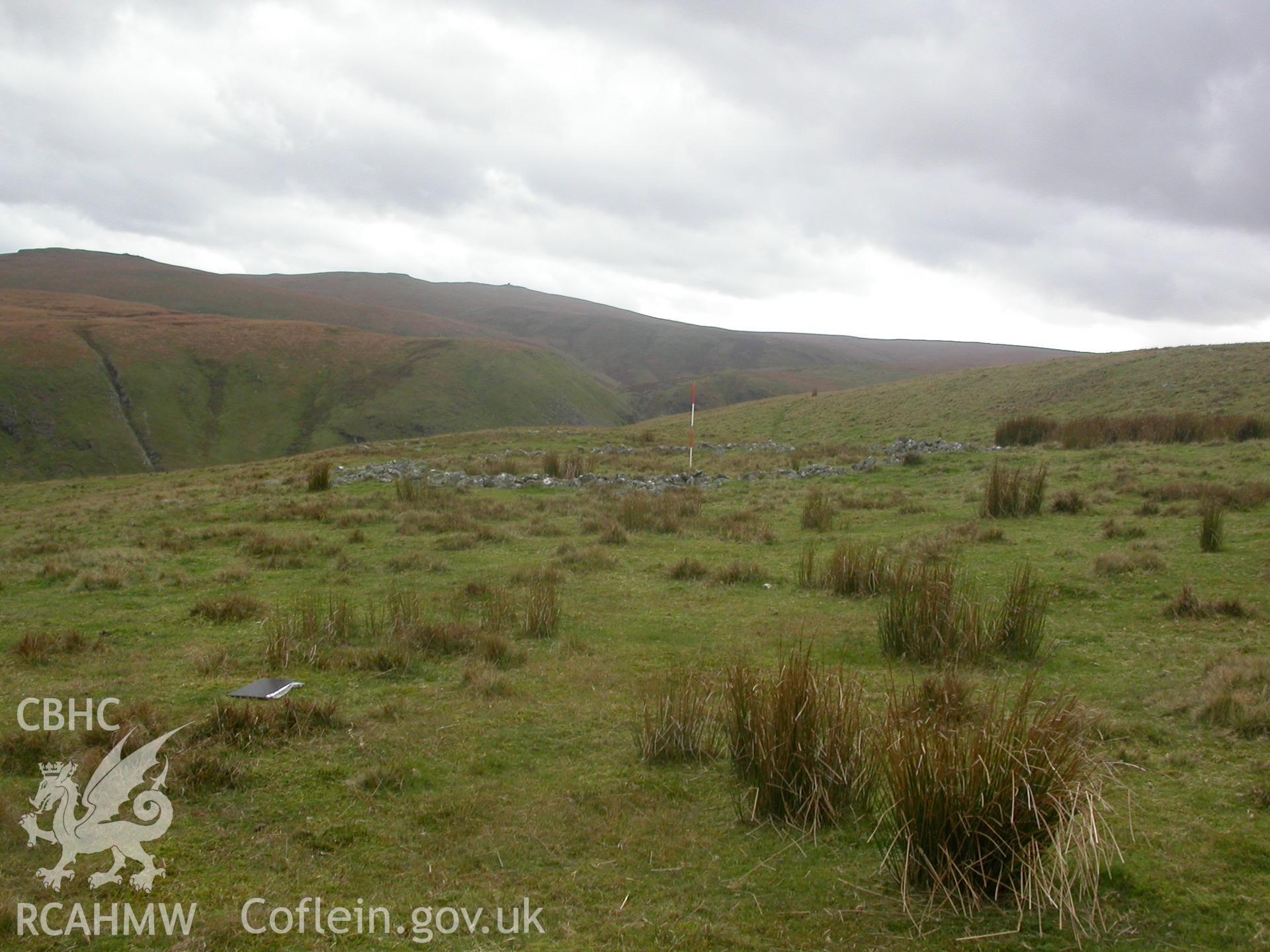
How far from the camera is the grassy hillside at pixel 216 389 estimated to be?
8456 cm

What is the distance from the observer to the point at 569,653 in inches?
327

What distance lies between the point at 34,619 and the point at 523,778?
290 inches

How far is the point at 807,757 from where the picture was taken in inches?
192

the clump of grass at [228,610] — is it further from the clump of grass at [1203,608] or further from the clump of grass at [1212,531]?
the clump of grass at [1212,531]

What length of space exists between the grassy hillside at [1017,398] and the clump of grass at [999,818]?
3096cm

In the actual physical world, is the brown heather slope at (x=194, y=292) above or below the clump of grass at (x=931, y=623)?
above

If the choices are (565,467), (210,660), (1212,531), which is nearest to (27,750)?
(210,660)

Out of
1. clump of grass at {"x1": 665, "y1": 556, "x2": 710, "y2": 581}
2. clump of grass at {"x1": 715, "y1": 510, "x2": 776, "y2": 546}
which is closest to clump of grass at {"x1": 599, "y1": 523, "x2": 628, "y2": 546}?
clump of grass at {"x1": 715, "y1": 510, "x2": 776, "y2": 546}

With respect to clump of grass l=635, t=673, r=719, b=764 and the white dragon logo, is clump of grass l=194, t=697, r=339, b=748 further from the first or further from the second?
clump of grass l=635, t=673, r=719, b=764

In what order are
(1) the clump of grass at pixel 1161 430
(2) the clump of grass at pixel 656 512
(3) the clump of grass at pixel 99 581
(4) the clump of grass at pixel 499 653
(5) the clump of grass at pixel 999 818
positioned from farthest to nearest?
(1) the clump of grass at pixel 1161 430 → (2) the clump of grass at pixel 656 512 → (3) the clump of grass at pixel 99 581 → (4) the clump of grass at pixel 499 653 → (5) the clump of grass at pixel 999 818

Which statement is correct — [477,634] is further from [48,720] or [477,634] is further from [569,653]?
[48,720]

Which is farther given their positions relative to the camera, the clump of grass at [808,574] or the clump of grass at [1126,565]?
the clump of grass at [808,574]

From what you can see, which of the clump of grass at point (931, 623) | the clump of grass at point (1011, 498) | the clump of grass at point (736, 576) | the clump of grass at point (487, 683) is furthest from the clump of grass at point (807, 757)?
the clump of grass at point (1011, 498)

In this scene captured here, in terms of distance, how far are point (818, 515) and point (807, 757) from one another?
1080cm
